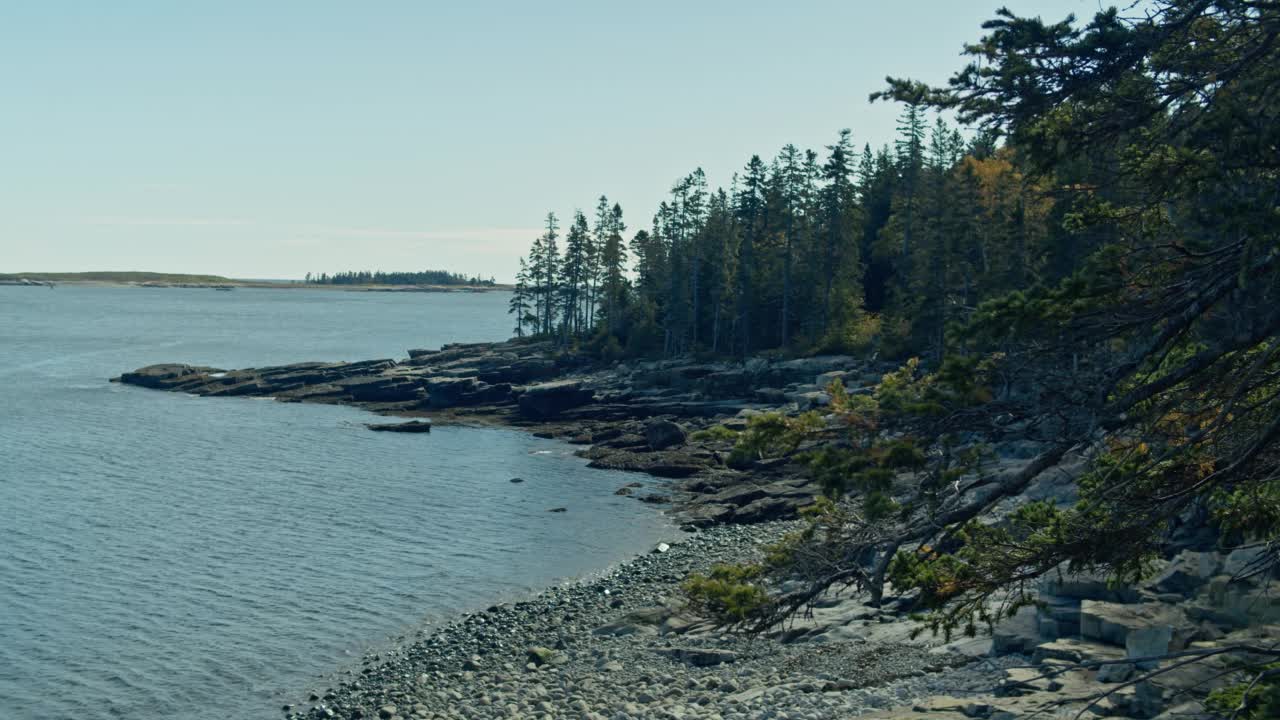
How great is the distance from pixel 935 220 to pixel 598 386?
26.2 m

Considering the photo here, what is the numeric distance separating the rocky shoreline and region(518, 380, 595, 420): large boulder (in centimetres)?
1986

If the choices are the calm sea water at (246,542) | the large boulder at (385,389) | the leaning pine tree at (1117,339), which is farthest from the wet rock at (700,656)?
the large boulder at (385,389)

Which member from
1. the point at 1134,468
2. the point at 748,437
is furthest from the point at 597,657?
the point at 1134,468

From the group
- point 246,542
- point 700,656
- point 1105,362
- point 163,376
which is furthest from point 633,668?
point 163,376

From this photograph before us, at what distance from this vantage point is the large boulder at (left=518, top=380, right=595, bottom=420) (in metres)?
63.0

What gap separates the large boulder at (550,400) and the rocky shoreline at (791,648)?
19.9 m

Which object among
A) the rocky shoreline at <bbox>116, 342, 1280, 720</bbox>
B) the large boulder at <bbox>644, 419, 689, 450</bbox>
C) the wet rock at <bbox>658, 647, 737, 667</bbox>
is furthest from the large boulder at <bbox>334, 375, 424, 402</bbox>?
the wet rock at <bbox>658, 647, 737, 667</bbox>

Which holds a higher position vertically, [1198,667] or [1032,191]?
[1032,191]

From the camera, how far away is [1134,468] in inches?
359

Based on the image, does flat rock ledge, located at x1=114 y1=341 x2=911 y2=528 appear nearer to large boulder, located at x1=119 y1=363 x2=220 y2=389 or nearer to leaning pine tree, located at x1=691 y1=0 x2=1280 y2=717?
large boulder, located at x1=119 y1=363 x2=220 y2=389

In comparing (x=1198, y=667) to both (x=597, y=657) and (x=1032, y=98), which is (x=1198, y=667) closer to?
(x=1032, y=98)

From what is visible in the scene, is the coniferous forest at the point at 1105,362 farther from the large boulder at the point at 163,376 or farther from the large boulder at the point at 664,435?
the large boulder at the point at 163,376

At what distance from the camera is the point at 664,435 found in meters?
50.1

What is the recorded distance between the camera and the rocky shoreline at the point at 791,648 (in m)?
11.9
